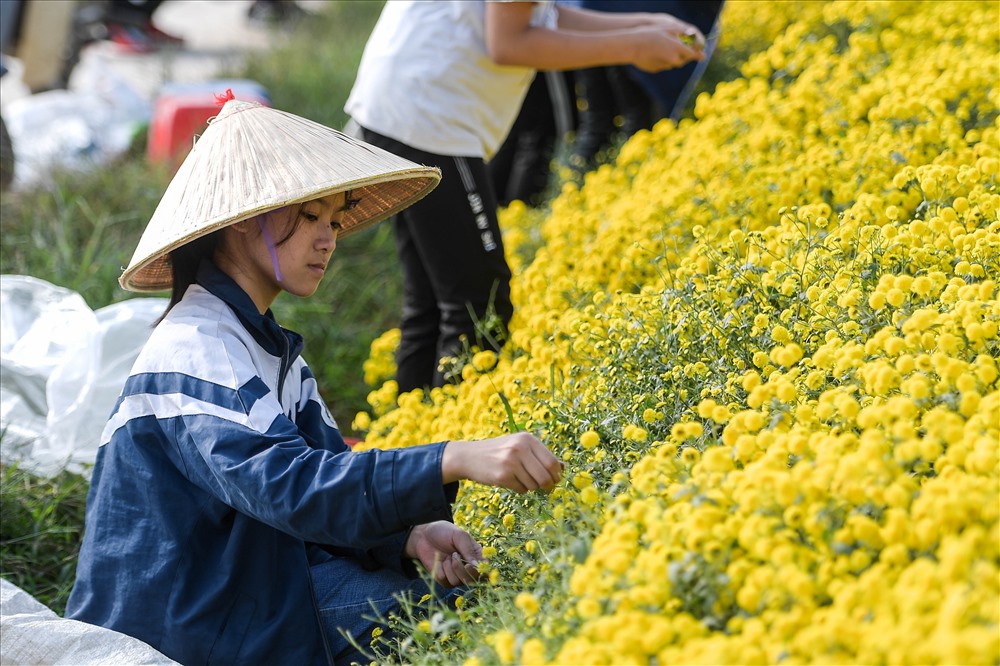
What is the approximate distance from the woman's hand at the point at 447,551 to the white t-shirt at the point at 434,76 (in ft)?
3.92

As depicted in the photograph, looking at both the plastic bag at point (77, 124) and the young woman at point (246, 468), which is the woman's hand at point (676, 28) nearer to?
the young woman at point (246, 468)

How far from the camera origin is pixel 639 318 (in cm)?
247

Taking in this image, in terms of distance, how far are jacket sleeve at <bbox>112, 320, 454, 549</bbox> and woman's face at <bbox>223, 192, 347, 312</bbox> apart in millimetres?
200

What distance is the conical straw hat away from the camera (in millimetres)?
2115

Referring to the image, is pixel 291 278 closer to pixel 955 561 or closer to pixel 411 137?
pixel 411 137

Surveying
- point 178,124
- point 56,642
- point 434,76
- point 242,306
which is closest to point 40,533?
point 56,642

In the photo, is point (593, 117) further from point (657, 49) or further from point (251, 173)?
point (251, 173)

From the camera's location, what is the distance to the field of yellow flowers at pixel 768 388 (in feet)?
4.66

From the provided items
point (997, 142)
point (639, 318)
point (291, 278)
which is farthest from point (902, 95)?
point (291, 278)

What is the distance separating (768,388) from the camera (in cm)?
178

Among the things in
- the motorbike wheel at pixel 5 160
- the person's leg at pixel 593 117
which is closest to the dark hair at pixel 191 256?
the person's leg at pixel 593 117

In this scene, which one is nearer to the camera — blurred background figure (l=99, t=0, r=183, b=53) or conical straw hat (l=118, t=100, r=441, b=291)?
conical straw hat (l=118, t=100, r=441, b=291)

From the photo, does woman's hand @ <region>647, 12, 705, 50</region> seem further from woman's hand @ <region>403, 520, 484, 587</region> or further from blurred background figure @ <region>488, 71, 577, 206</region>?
woman's hand @ <region>403, 520, 484, 587</region>

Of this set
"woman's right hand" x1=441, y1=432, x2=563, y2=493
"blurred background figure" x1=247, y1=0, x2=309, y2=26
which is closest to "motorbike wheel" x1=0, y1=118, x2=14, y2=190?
"woman's right hand" x1=441, y1=432, x2=563, y2=493
